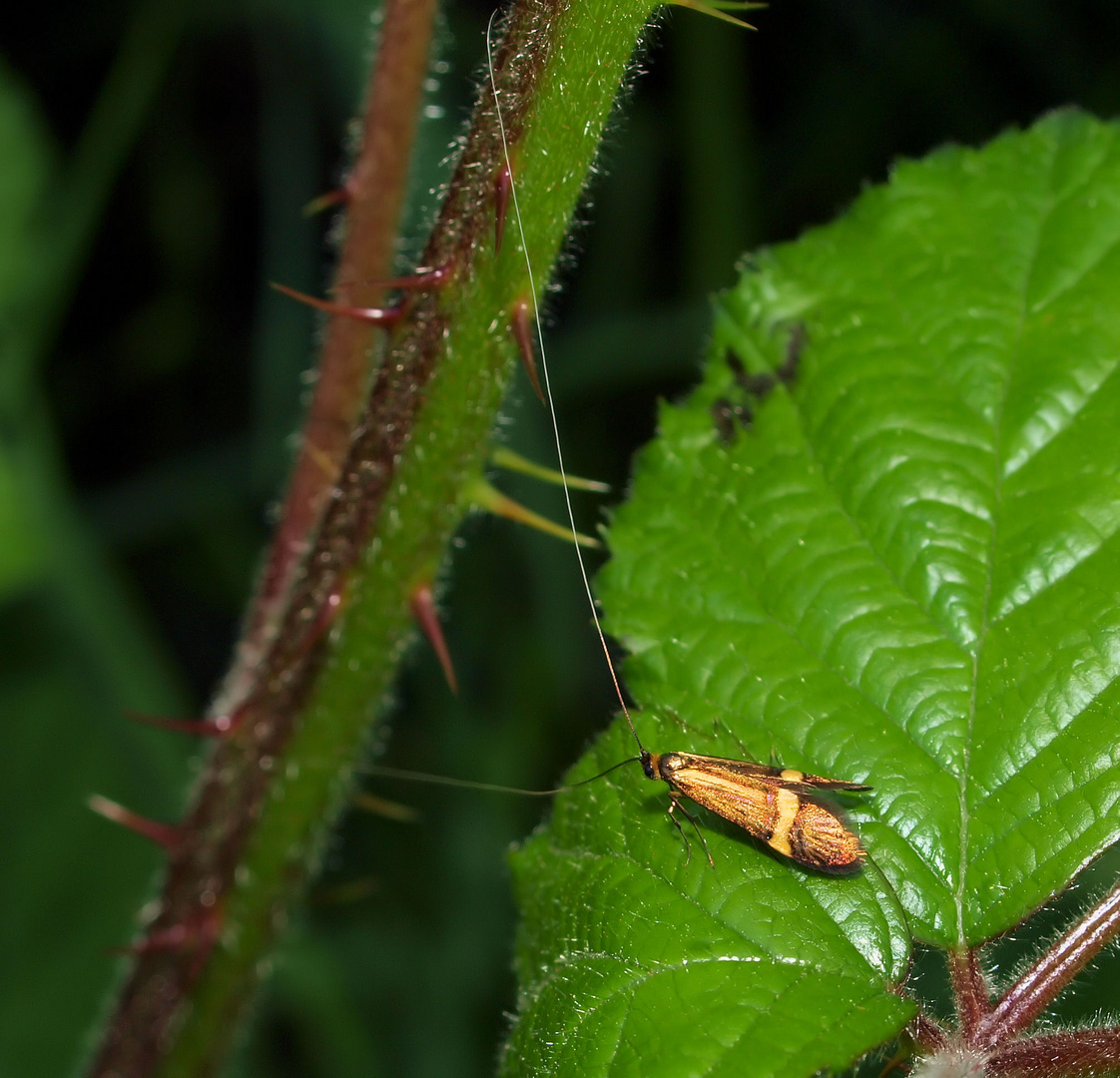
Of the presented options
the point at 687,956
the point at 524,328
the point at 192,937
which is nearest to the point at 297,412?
the point at 192,937

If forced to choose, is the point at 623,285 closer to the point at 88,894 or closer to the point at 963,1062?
the point at 88,894

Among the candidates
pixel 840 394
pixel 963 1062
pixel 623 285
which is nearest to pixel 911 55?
pixel 623 285

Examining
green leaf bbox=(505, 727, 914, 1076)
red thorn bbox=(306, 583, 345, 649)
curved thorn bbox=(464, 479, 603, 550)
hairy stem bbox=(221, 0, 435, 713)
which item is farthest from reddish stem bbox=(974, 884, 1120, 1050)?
hairy stem bbox=(221, 0, 435, 713)

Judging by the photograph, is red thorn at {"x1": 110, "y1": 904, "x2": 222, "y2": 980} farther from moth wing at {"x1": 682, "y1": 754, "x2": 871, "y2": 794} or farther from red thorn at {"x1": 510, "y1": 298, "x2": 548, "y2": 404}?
red thorn at {"x1": 510, "y1": 298, "x2": 548, "y2": 404}

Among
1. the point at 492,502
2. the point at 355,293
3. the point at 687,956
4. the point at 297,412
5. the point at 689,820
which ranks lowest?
the point at 687,956

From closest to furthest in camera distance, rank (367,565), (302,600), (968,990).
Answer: (968,990), (367,565), (302,600)

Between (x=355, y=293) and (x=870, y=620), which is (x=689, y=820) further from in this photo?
(x=355, y=293)
